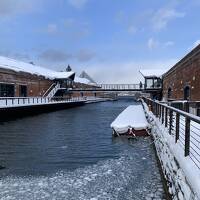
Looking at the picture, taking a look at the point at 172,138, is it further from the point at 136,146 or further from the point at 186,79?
the point at 186,79

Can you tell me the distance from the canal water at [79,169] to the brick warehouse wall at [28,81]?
84.6ft

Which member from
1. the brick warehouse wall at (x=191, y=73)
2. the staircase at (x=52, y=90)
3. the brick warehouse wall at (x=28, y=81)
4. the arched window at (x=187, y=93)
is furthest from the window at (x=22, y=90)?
the arched window at (x=187, y=93)

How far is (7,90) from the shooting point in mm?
40031

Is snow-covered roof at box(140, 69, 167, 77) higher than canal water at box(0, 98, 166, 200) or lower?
higher

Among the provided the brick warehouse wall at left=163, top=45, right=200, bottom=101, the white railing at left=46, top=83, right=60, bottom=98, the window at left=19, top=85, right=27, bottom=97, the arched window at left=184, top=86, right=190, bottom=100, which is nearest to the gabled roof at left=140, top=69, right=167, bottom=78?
the white railing at left=46, top=83, right=60, bottom=98

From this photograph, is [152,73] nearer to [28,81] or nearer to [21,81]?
[28,81]

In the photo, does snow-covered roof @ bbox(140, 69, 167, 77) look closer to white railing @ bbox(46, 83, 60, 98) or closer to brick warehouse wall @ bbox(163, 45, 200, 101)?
white railing @ bbox(46, 83, 60, 98)

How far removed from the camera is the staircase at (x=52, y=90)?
54.4 m

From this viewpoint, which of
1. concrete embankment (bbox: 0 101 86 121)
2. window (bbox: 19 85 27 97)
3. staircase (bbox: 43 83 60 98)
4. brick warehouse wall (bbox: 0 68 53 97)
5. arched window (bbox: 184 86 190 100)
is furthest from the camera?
staircase (bbox: 43 83 60 98)

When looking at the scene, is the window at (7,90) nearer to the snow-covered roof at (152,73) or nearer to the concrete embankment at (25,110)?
the concrete embankment at (25,110)

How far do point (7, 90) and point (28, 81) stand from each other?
6.52 metres

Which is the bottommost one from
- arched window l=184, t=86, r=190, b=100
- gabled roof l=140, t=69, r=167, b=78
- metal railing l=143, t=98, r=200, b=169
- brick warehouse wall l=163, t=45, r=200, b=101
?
metal railing l=143, t=98, r=200, b=169

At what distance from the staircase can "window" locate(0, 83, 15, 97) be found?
12.7m

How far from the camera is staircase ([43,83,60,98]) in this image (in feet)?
179
